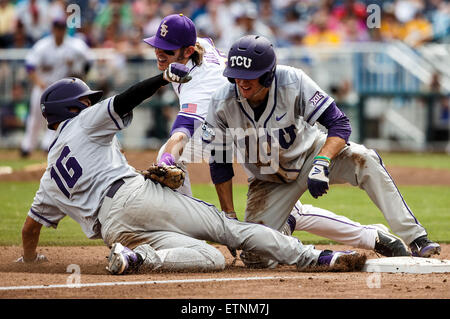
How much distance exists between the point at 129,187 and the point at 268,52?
1.40m

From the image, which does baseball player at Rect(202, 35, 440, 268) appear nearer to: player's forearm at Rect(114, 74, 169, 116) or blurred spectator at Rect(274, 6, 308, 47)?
player's forearm at Rect(114, 74, 169, 116)

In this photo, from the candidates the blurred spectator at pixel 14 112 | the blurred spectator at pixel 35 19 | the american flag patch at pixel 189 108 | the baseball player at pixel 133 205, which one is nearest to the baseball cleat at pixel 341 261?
the baseball player at pixel 133 205

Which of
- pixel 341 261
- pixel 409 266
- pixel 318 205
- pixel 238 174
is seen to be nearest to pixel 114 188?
pixel 341 261

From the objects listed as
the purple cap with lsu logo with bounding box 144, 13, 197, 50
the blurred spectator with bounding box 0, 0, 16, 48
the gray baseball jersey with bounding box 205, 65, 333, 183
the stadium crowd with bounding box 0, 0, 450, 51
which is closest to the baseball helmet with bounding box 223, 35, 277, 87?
the gray baseball jersey with bounding box 205, 65, 333, 183

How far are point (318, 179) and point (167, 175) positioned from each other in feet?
3.53

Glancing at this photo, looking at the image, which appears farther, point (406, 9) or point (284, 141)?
point (406, 9)

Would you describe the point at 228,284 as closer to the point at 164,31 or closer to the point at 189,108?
the point at 189,108

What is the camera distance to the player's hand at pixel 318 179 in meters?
5.82

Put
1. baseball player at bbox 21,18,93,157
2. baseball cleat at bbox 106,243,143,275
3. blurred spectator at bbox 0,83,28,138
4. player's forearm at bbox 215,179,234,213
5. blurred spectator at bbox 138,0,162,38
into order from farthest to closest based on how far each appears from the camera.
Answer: blurred spectator at bbox 138,0,162,38, blurred spectator at bbox 0,83,28,138, baseball player at bbox 21,18,93,157, player's forearm at bbox 215,179,234,213, baseball cleat at bbox 106,243,143,275

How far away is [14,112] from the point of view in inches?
695

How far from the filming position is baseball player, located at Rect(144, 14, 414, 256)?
21.8ft

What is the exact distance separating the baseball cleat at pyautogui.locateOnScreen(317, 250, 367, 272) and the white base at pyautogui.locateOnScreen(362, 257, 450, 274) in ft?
0.31

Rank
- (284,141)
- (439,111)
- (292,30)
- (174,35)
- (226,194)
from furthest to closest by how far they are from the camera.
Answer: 1. (292,30)
2. (439,111)
3. (174,35)
4. (226,194)
5. (284,141)

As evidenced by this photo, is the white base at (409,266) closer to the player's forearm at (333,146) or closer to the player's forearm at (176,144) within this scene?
the player's forearm at (333,146)
